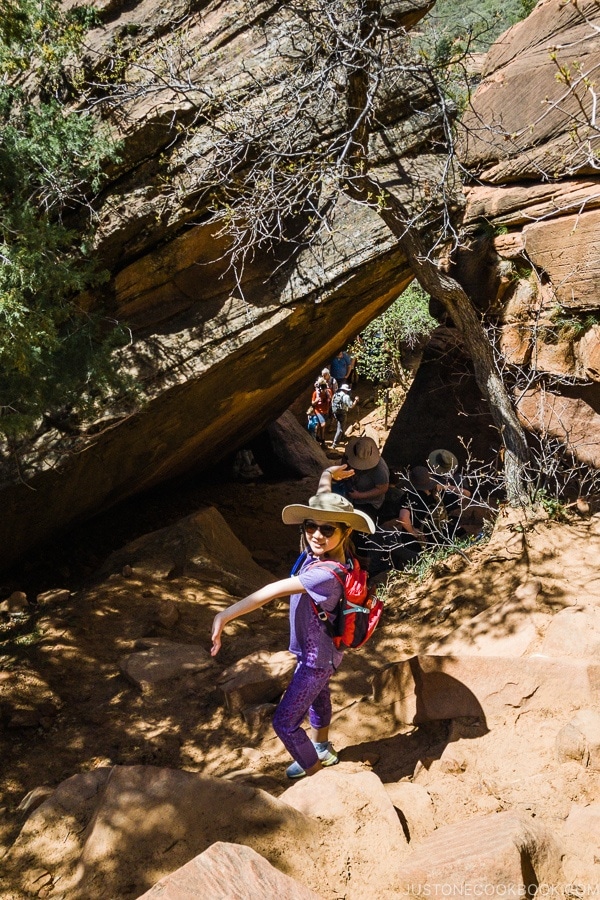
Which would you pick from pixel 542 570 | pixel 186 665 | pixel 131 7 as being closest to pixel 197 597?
pixel 186 665

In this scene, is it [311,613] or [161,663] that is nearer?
[311,613]

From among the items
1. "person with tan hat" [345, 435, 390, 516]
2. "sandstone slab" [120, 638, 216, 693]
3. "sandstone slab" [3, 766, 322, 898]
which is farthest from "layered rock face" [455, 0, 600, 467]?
"sandstone slab" [3, 766, 322, 898]

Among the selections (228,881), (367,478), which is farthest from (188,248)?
(228,881)

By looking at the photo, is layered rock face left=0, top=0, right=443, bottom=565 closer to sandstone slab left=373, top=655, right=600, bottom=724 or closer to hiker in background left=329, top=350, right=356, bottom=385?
sandstone slab left=373, top=655, right=600, bottom=724

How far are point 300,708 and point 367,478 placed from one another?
11.4 feet

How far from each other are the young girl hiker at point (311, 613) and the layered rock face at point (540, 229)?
3.62 metres

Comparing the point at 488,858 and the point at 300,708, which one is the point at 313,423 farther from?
the point at 488,858

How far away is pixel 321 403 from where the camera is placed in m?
14.1

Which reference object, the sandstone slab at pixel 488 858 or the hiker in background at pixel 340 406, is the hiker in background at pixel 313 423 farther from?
the sandstone slab at pixel 488 858

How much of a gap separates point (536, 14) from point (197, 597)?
7.30 m

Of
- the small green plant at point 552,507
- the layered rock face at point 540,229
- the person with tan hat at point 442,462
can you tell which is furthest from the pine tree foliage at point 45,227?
the small green plant at point 552,507

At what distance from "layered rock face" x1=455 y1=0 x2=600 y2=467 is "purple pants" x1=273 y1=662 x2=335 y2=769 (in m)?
3.84

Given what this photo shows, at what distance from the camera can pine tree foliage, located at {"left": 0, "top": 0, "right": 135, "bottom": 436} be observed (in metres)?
4.64

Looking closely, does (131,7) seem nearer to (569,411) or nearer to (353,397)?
(569,411)
